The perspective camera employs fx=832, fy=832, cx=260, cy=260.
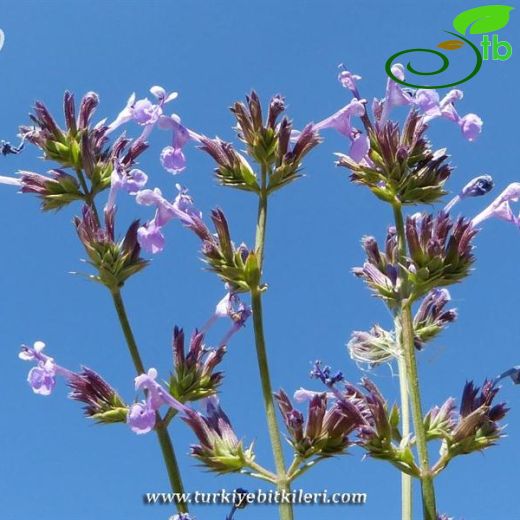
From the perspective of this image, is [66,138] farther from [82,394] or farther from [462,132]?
[462,132]

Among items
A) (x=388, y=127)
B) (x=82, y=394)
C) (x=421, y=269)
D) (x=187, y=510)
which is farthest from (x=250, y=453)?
(x=388, y=127)

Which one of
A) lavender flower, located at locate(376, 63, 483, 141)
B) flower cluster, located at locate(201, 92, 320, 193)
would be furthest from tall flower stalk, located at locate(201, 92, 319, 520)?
lavender flower, located at locate(376, 63, 483, 141)

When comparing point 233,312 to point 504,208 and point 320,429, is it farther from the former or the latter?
point 504,208

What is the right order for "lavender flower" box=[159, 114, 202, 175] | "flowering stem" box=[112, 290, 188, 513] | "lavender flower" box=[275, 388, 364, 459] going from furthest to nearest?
"lavender flower" box=[159, 114, 202, 175] < "lavender flower" box=[275, 388, 364, 459] < "flowering stem" box=[112, 290, 188, 513]

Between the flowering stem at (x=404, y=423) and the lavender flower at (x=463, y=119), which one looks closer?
the flowering stem at (x=404, y=423)

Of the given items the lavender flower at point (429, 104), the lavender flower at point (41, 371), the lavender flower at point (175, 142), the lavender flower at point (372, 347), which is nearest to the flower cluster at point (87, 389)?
the lavender flower at point (41, 371)

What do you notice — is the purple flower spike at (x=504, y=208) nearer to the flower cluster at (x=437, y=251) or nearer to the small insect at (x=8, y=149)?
the flower cluster at (x=437, y=251)

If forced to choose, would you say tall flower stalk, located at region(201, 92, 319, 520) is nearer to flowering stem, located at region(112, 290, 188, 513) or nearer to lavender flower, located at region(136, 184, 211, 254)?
lavender flower, located at region(136, 184, 211, 254)
